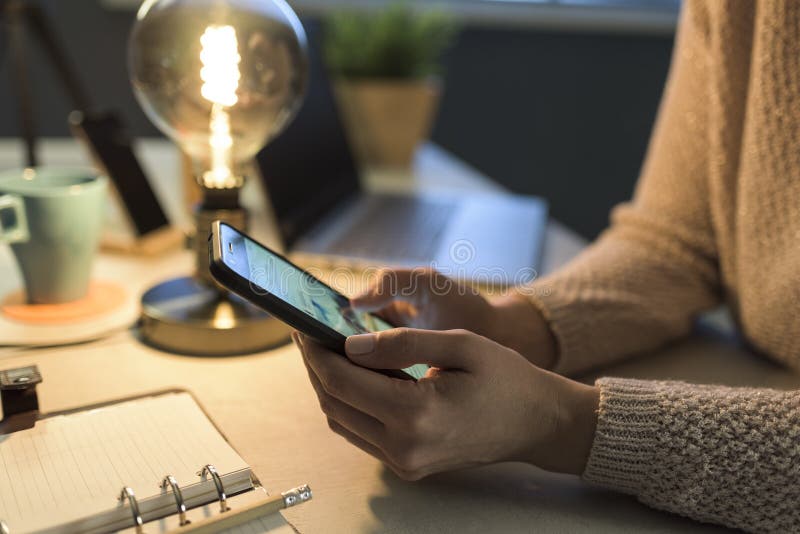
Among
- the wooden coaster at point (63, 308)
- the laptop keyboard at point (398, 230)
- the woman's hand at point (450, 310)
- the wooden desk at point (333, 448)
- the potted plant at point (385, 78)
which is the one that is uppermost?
the potted plant at point (385, 78)

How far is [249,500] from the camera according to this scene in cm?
39

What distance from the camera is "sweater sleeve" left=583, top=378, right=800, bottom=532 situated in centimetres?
42

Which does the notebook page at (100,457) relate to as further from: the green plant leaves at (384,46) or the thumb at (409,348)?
the green plant leaves at (384,46)

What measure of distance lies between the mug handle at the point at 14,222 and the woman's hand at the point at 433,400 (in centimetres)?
33

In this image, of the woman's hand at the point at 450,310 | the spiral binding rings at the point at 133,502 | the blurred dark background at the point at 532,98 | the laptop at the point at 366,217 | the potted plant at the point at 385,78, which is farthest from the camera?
the blurred dark background at the point at 532,98

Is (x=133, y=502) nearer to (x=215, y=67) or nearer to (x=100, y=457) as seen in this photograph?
(x=100, y=457)

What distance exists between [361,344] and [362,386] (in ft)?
0.08

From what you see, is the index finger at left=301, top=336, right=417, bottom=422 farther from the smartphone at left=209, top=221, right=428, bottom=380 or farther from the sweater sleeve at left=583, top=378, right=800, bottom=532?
the sweater sleeve at left=583, top=378, right=800, bottom=532

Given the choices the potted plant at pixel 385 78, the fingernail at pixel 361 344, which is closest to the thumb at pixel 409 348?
the fingernail at pixel 361 344

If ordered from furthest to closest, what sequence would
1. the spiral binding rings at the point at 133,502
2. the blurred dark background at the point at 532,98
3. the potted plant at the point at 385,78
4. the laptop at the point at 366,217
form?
the blurred dark background at the point at 532,98
the potted plant at the point at 385,78
the laptop at the point at 366,217
the spiral binding rings at the point at 133,502

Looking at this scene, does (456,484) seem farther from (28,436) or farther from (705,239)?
(705,239)

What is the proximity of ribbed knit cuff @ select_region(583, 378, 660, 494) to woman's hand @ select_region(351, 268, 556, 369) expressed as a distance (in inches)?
5.2

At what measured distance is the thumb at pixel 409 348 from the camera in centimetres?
39

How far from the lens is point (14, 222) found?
61 cm
